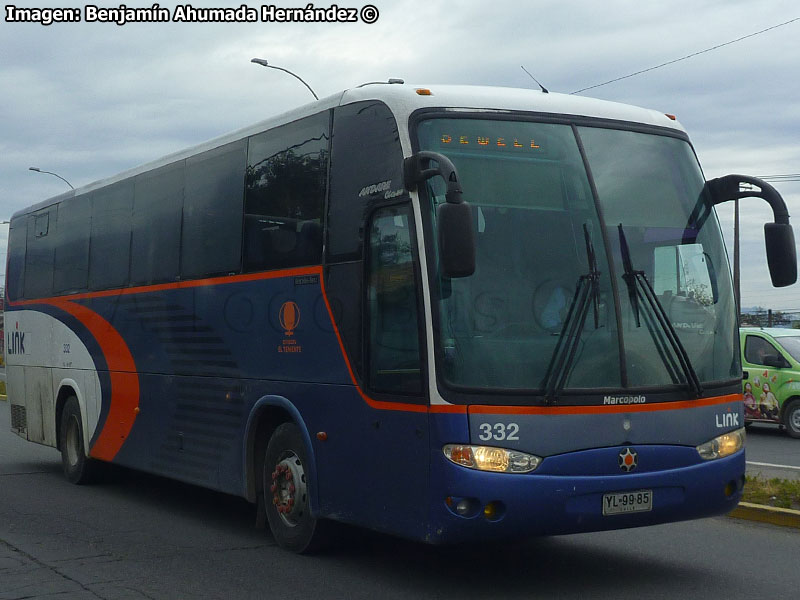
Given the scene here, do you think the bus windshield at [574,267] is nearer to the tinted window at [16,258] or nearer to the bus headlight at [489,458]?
the bus headlight at [489,458]

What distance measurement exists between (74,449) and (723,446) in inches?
342

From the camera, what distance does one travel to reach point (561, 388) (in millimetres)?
6996

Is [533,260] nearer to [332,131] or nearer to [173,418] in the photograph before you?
[332,131]

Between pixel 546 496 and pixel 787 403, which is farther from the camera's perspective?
pixel 787 403

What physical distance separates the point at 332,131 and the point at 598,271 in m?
2.35

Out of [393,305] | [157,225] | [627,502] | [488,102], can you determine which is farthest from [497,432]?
[157,225]

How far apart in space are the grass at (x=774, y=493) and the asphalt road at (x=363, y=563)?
442 mm

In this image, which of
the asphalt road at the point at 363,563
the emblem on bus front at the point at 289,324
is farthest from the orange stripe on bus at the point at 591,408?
the emblem on bus front at the point at 289,324

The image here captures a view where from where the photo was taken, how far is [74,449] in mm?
13859

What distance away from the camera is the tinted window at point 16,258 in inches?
622

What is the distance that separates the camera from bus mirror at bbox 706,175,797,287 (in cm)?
791

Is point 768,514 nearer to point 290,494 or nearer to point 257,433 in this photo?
point 290,494

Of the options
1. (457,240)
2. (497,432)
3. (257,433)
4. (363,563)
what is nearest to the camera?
(457,240)

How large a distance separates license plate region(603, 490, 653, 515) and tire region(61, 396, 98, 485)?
8002 mm
